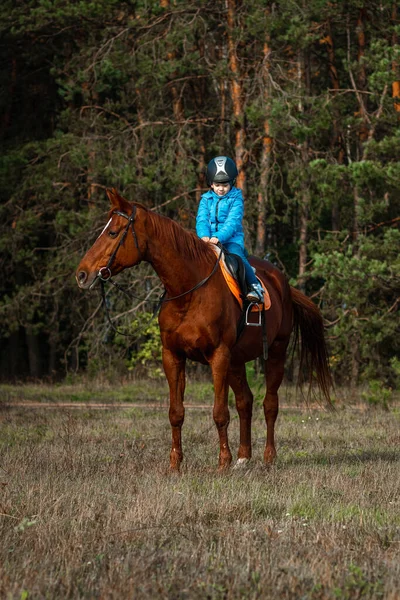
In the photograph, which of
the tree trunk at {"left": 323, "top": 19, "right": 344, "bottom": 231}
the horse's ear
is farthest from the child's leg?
the tree trunk at {"left": 323, "top": 19, "right": 344, "bottom": 231}

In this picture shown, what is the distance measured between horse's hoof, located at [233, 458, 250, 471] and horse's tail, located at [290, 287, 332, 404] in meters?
1.88

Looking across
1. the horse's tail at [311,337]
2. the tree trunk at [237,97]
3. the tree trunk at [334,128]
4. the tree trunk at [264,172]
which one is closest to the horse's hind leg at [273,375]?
the horse's tail at [311,337]

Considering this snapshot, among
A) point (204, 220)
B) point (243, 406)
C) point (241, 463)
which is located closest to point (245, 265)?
point (204, 220)

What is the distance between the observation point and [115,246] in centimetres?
912

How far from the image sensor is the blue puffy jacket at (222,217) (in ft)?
32.6

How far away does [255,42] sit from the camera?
979 inches

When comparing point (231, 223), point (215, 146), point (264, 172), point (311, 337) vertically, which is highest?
point (215, 146)

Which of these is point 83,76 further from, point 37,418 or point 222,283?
point 222,283

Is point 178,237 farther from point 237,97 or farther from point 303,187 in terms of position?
point 237,97

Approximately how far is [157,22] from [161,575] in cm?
2102

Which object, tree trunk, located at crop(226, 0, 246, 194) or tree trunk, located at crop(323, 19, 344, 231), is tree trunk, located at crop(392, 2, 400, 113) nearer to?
tree trunk, located at crop(323, 19, 344, 231)

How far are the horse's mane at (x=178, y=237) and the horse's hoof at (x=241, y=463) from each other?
6.42 ft

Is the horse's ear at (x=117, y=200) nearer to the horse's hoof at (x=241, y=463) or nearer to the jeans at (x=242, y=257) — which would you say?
the jeans at (x=242, y=257)

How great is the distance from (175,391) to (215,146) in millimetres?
15887
